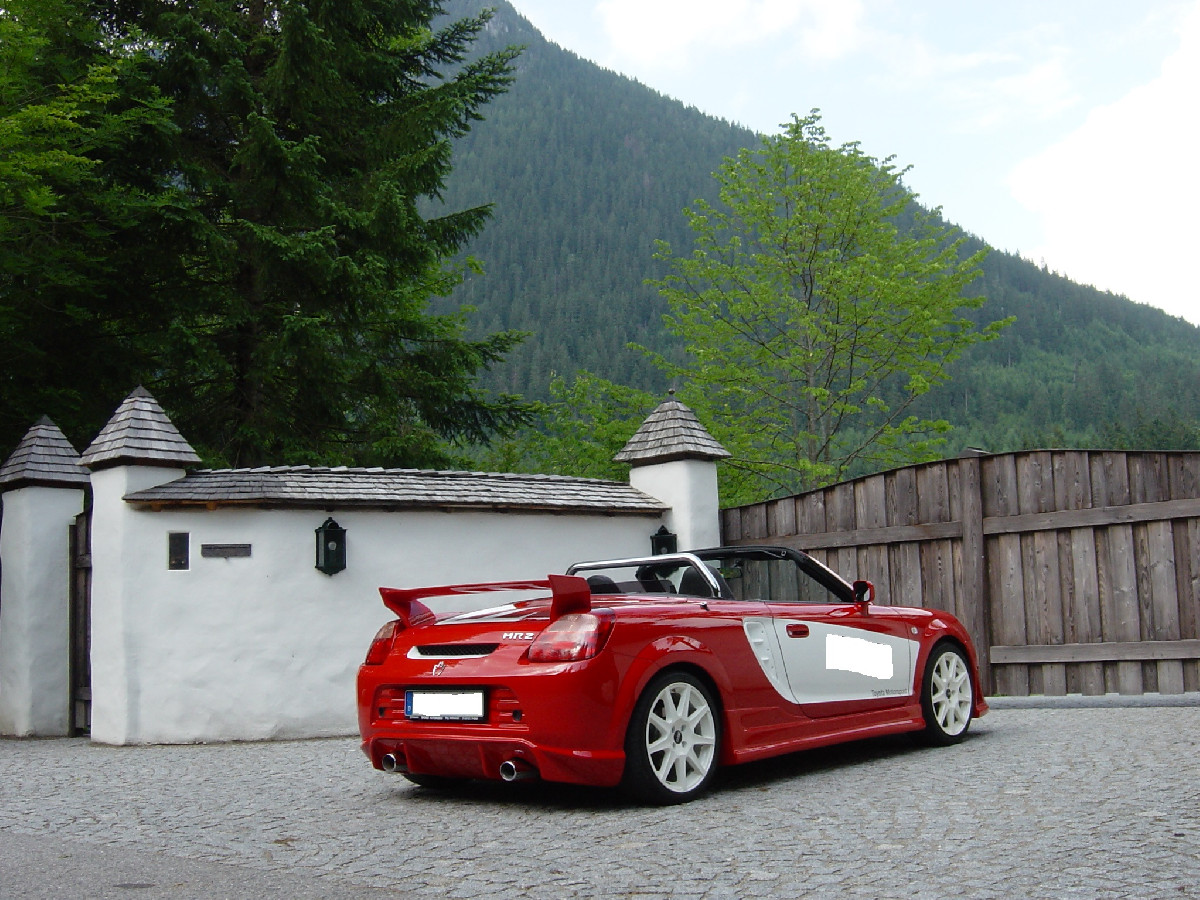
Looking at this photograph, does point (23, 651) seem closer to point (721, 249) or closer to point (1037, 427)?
point (721, 249)

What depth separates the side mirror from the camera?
21.3 feet

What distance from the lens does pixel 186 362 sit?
569 inches

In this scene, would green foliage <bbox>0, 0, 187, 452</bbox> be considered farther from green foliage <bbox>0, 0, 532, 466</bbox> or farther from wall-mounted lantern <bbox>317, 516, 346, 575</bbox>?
wall-mounted lantern <bbox>317, 516, 346, 575</bbox>

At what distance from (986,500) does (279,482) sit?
591 centimetres

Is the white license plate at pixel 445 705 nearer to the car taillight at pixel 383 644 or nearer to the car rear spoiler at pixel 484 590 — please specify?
the car taillight at pixel 383 644

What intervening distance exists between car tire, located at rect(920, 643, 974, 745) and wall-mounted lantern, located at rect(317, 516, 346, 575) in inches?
200

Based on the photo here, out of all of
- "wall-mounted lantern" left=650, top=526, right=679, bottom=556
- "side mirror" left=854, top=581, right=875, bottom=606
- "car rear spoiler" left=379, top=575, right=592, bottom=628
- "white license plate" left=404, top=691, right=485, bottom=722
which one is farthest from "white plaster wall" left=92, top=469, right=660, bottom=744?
"side mirror" left=854, top=581, right=875, bottom=606

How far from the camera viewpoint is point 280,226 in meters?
15.3

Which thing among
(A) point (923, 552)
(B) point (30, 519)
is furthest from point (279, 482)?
(A) point (923, 552)

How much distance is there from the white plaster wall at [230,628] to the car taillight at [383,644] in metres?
3.74

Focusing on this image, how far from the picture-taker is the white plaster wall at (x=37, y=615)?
10492mm

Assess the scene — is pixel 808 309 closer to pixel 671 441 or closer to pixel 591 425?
pixel 591 425

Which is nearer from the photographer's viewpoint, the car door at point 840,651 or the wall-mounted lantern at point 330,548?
the car door at point 840,651

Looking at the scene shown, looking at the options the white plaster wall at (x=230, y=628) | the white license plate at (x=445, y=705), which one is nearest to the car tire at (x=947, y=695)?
the white license plate at (x=445, y=705)
